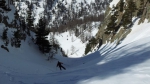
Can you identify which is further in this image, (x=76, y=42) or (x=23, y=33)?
(x=76, y=42)

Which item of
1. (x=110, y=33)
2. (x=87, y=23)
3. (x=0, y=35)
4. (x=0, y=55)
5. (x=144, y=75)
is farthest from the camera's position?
(x=87, y=23)

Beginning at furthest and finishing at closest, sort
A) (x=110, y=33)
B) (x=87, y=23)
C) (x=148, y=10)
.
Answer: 1. (x=87, y=23)
2. (x=110, y=33)
3. (x=148, y=10)

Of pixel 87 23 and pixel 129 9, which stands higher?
pixel 87 23

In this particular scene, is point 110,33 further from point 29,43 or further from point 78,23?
point 78,23

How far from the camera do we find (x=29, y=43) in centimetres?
3709

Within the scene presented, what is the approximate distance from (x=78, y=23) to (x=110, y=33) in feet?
471

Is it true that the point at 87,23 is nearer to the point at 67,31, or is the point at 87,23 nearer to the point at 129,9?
the point at 67,31

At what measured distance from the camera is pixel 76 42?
500 ft

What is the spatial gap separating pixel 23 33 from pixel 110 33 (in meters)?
25.9

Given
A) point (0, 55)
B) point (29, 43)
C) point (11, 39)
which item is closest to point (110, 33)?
point (29, 43)

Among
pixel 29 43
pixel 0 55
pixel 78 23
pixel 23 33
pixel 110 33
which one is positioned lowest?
pixel 0 55

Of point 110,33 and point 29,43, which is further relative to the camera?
point 110,33

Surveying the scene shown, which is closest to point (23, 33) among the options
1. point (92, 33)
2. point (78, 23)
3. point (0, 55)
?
point (0, 55)

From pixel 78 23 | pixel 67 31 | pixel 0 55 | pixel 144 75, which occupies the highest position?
pixel 78 23
